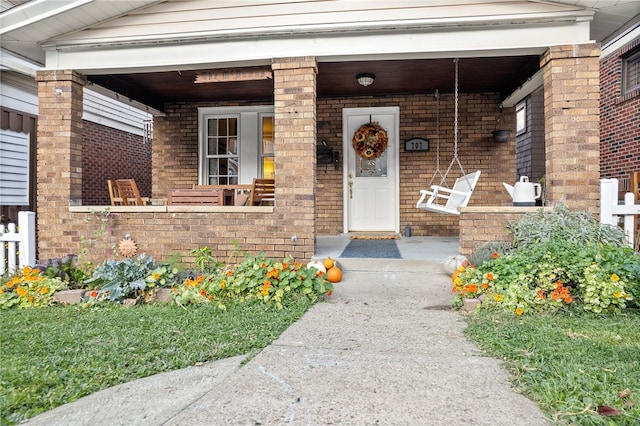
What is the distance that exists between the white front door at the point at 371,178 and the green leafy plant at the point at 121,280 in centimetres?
395

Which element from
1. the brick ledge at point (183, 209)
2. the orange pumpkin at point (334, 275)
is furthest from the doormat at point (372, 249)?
the brick ledge at point (183, 209)

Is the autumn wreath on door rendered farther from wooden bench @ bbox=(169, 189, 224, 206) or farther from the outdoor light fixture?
wooden bench @ bbox=(169, 189, 224, 206)

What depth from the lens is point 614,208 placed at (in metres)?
4.24

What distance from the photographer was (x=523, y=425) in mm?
1607

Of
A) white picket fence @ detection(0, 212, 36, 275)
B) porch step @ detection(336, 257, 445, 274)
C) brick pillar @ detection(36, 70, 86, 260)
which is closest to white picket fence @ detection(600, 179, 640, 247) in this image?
porch step @ detection(336, 257, 445, 274)

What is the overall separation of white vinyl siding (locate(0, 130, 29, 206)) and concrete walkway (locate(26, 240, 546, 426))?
5.83 meters

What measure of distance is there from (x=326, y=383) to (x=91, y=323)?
6.89 ft

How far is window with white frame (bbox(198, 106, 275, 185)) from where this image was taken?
24.7 ft

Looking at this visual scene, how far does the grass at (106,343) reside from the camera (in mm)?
2002

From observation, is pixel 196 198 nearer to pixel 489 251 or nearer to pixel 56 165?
pixel 56 165

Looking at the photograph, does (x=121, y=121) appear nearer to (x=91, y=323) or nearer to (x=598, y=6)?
(x=91, y=323)

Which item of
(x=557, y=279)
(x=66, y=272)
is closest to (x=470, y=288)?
(x=557, y=279)

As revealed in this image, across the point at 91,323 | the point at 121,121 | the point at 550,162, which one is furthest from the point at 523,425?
the point at 121,121

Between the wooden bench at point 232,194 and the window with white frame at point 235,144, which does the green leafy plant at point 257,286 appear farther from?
the window with white frame at point 235,144
